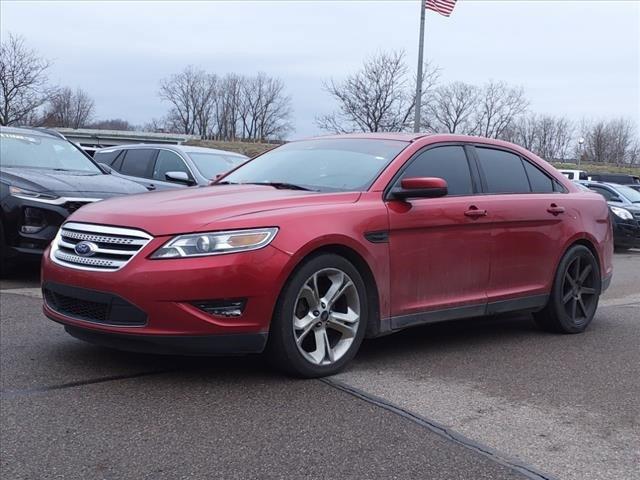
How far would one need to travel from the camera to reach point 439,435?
3656 millimetres

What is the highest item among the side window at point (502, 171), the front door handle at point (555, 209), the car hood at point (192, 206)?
the side window at point (502, 171)

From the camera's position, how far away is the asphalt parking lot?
3.25 m

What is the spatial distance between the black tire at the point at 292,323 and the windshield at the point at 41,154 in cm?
541

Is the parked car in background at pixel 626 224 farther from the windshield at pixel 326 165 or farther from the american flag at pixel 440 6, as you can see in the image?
the windshield at pixel 326 165

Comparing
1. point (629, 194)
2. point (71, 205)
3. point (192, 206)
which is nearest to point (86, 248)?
point (192, 206)

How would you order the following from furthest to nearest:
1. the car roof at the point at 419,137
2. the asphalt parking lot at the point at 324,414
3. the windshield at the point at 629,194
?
the windshield at the point at 629,194 → the car roof at the point at 419,137 → the asphalt parking lot at the point at 324,414

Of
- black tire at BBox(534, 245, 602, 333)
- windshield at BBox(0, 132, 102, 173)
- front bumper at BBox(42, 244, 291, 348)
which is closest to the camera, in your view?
front bumper at BBox(42, 244, 291, 348)

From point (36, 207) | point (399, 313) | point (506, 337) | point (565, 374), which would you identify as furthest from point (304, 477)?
point (36, 207)

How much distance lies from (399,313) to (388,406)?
96cm

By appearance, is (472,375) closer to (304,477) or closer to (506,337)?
(506,337)

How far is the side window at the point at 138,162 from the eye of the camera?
37.2 ft

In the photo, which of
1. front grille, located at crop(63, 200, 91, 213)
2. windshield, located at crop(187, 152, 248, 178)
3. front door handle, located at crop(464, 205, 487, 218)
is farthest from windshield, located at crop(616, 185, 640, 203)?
front grille, located at crop(63, 200, 91, 213)

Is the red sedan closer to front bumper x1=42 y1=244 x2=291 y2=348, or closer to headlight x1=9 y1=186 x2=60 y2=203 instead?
front bumper x1=42 y1=244 x2=291 y2=348

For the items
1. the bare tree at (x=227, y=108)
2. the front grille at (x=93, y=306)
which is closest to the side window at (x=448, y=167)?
the front grille at (x=93, y=306)
